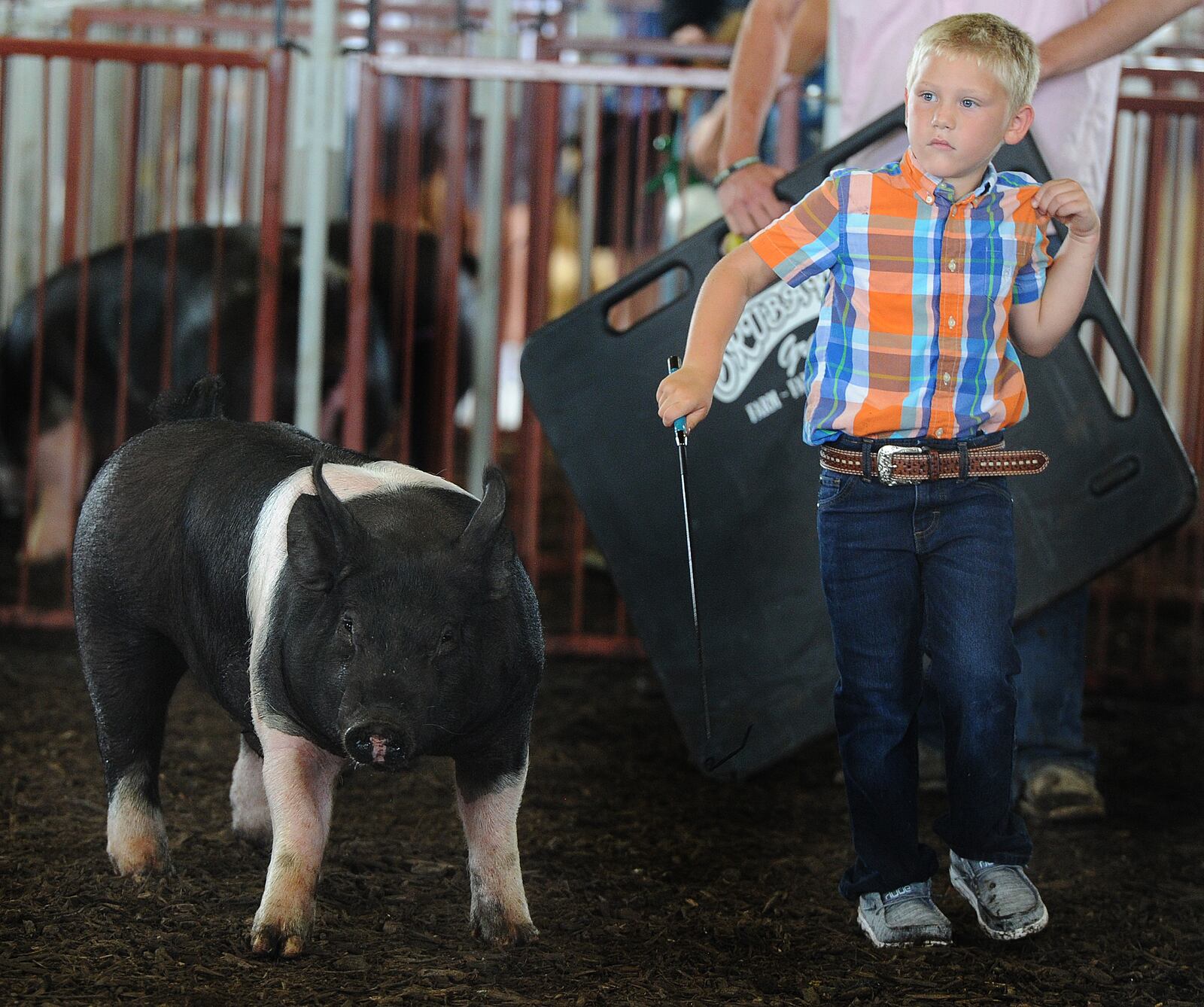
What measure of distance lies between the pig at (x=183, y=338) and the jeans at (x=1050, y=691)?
7.39 ft

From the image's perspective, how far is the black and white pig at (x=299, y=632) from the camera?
2.25m

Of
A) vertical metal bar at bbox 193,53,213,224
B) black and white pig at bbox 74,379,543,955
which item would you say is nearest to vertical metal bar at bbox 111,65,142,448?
vertical metal bar at bbox 193,53,213,224

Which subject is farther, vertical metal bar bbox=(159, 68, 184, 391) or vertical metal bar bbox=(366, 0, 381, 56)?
vertical metal bar bbox=(159, 68, 184, 391)

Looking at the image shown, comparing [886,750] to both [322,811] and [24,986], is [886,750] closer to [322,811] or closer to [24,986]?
Answer: [322,811]

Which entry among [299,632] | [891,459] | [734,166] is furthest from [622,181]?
[299,632]

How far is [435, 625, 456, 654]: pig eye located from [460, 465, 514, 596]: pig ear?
104 mm

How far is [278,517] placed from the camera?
2475mm

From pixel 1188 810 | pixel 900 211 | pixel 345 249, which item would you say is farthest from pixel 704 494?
pixel 345 249

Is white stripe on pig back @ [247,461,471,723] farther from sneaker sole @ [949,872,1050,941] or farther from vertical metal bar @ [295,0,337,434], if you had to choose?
vertical metal bar @ [295,0,337,434]

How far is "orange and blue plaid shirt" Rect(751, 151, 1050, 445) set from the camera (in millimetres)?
2430

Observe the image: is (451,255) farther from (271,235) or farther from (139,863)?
(139,863)

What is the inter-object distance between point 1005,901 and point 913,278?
101 cm

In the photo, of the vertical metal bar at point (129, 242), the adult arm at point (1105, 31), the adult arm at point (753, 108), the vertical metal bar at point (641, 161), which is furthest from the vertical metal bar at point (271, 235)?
the adult arm at point (1105, 31)

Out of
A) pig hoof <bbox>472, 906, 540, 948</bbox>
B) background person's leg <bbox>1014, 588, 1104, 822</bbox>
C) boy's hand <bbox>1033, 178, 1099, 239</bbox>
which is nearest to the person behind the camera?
boy's hand <bbox>1033, 178, 1099, 239</bbox>
